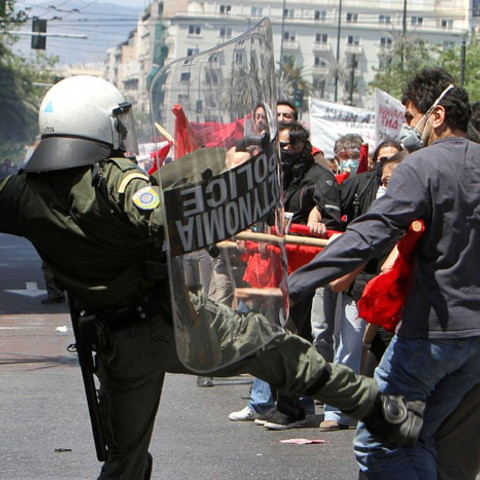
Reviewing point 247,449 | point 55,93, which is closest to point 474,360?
point 55,93

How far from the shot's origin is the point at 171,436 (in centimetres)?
658

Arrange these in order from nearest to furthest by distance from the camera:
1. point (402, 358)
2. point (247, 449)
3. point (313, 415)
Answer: point (402, 358) < point (247, 449) < point (313, 415)

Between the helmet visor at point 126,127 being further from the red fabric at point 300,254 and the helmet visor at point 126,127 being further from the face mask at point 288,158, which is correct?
the face mask at point 288,158

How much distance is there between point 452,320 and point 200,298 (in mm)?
877

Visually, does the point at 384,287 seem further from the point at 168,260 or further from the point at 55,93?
the point at 55,93

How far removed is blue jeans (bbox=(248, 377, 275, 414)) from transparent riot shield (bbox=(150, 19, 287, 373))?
325cm

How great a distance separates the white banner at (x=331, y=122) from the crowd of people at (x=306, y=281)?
572 inches

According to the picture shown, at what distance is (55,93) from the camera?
4.06m

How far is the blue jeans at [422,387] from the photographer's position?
383 centimetres

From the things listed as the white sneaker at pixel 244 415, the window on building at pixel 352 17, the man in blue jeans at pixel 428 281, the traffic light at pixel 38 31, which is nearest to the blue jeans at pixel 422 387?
the man in blue jeans at pixel 428 281

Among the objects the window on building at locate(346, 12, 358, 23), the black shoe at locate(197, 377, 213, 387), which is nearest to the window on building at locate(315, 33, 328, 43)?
the window on building at locate(346, 12, 358, 23)

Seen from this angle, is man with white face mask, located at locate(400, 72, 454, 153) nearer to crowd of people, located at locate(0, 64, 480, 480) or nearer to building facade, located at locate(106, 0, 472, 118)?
crowd of people, located at locate(0, 64, 480, 480)

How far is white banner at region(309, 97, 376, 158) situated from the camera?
18781 millimetres

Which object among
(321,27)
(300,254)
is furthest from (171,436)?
(321,27)
